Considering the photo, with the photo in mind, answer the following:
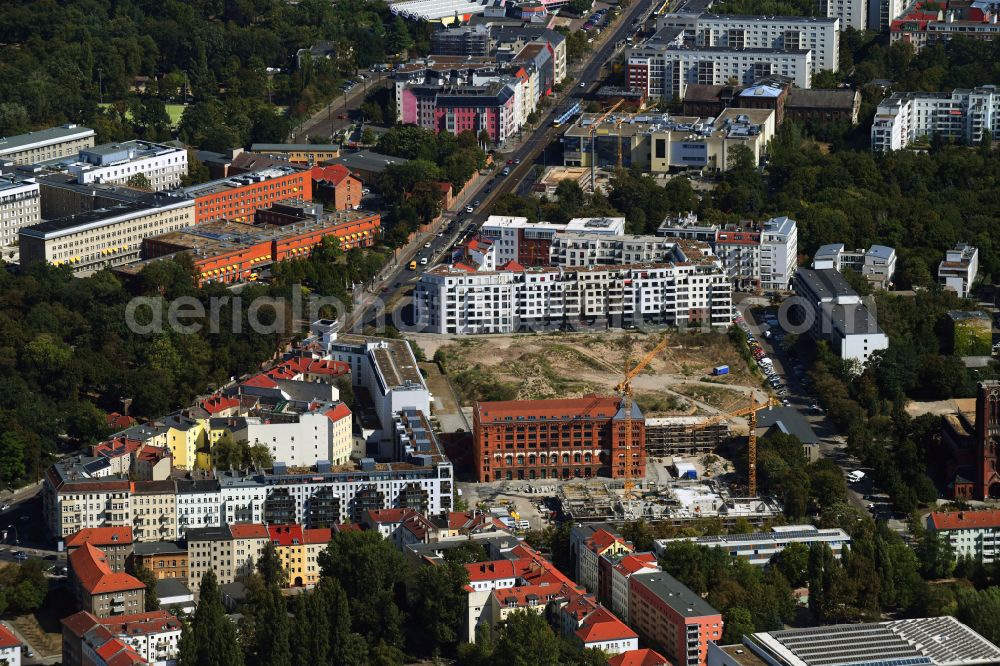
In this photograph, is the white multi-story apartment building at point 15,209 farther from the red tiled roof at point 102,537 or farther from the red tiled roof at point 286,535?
the red tiled roof at point 286,535

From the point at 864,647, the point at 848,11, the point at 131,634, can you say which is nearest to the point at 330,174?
the point at 848,11

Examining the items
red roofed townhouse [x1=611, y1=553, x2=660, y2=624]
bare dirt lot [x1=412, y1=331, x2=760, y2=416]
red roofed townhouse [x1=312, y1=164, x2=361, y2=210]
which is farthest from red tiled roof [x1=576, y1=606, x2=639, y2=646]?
red roofed townhouse [x1=312, y1=164, x2=361, y2=210]

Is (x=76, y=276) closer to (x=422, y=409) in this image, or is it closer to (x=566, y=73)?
(x=422, y=409)

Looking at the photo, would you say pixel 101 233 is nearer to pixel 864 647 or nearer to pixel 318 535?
pixel 318 535

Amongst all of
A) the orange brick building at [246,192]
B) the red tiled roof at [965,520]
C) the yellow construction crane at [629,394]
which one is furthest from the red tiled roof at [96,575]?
the orange brick building at [246,192]

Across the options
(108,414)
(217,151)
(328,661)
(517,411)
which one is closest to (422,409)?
(517,411)
